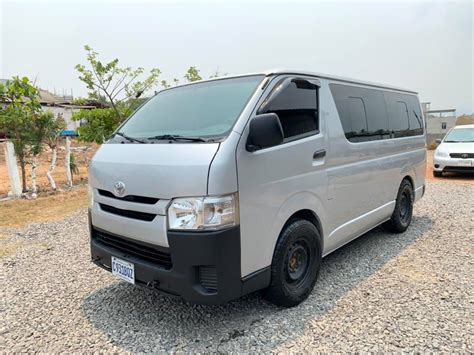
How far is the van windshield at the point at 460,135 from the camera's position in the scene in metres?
10.8

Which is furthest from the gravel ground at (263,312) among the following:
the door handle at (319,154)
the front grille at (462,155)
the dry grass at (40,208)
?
the front grille at (462,155)

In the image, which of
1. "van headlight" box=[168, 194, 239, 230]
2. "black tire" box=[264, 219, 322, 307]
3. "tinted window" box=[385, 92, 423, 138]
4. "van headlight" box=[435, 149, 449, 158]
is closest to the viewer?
"van headlight" box=[168, 194, 239, 230]

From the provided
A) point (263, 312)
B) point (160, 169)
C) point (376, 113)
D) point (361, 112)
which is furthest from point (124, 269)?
point (376, 113)

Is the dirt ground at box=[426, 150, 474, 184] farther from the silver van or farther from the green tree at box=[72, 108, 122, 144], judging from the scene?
the green tree at box=[72, 108, 122, 144]

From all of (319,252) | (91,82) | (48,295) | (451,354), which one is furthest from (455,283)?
(91,82)

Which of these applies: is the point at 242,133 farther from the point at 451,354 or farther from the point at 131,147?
the point at 451,354

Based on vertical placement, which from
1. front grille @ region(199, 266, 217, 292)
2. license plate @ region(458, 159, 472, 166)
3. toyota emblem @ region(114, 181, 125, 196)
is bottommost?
license plate @ region(458, 159, 472, 166)

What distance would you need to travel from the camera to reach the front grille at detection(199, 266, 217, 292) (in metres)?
2.38

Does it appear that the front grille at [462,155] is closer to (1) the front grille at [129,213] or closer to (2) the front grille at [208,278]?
(2) the front grille at [208,278]

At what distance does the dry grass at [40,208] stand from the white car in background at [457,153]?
10.3m

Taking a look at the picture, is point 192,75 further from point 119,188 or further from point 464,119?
point 464,119

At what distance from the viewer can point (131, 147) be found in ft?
9.45

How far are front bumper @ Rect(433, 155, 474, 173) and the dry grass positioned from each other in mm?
10205

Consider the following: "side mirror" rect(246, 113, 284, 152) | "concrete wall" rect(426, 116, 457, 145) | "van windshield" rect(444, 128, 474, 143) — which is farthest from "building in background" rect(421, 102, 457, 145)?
"side mirror" rect(246, 113, 284, 152)
